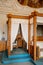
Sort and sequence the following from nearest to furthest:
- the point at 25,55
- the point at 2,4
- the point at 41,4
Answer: the point at 25,55, the point at 2,4, the point at 41,4

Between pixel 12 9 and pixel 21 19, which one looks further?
pixel 12 9

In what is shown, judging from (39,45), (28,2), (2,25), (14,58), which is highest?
(28,2)

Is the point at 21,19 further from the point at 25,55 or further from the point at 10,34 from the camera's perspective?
the point at 25,55

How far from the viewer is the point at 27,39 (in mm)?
5980

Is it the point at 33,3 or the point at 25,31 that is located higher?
the point at 33,3

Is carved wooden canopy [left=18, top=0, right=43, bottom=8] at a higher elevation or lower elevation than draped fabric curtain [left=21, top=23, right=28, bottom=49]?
higher

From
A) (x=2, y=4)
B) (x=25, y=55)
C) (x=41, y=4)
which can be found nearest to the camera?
(x=25, y=55)

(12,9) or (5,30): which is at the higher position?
(12,9)

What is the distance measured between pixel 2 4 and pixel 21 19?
2.39 meters

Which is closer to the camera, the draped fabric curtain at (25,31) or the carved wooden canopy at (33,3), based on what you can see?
the draped fabric curtain at (25,31)

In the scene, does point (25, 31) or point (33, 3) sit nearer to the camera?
point (25, 31)

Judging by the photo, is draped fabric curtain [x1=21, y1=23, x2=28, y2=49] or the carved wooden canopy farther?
the carved wooden canopy

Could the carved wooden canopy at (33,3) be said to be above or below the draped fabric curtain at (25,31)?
above

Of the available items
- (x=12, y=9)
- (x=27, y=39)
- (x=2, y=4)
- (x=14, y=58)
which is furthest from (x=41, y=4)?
(x=14, y=58)
